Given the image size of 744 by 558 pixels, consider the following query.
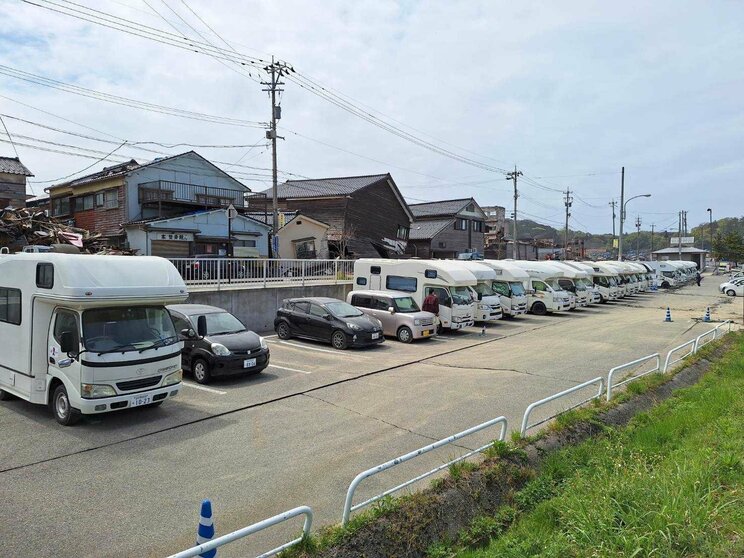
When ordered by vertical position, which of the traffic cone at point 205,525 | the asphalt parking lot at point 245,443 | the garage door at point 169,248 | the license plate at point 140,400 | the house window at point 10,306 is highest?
the garage door at point 169,248

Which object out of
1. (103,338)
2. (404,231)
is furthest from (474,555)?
(404,231)

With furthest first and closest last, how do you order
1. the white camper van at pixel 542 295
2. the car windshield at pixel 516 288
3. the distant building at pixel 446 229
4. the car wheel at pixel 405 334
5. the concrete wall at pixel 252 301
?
the distant building at pixel 446 229 → the white camper van at pixel 542 295 → the car windshield at pixel 516 288 → the car wheel at pixel 405 334 → the concrete wall at pixel 252 301

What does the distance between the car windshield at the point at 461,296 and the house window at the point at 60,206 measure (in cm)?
2657

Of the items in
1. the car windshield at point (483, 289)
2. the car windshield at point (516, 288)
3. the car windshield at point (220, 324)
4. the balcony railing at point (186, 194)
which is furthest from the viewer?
the balcony railing at point (186, 194)

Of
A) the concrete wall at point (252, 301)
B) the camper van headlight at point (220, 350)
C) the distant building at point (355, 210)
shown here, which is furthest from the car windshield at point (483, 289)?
the distant building at point (355, 210)

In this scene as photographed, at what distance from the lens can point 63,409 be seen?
7.54m

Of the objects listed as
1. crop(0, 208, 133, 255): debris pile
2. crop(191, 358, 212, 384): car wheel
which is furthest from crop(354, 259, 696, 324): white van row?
crop(0, 208, 133, 255): debris pile

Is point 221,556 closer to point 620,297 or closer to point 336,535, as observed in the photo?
point 336,535

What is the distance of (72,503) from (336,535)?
298 cm

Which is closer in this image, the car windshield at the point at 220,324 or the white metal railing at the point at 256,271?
the car windshield at the point at 220,324

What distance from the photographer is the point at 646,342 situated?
16672 millimetres

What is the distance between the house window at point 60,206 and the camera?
32219 millimetres

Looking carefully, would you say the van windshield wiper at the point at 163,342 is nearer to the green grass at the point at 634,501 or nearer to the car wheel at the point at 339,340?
the green grass at the point at 634,501

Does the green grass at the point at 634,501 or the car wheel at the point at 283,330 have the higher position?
the car wheel at the point at 283,330
